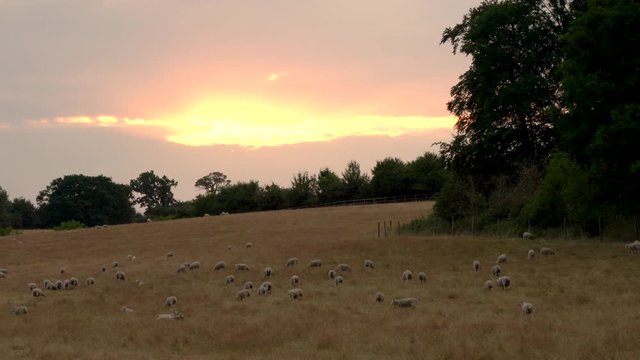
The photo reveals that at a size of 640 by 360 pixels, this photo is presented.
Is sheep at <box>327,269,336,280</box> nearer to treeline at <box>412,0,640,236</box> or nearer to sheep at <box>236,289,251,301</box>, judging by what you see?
sheep at <box>236,289,251,301</box>

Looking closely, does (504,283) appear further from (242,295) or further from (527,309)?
(242,295)

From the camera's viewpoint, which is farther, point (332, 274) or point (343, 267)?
point (343, 267)

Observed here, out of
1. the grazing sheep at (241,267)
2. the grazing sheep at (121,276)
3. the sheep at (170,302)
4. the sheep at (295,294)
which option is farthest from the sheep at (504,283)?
the grazing sheep at (121,276)

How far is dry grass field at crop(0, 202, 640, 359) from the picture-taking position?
17438 millimetres

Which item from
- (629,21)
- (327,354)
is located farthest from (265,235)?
(327,354)

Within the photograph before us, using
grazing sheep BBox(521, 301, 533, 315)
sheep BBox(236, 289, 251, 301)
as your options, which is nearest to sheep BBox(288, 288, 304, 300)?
sheep BBox(236, 289, 251, 301)

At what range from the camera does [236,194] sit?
128 meters

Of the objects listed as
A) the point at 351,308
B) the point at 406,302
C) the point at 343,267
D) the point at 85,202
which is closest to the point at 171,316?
the point at 351,308

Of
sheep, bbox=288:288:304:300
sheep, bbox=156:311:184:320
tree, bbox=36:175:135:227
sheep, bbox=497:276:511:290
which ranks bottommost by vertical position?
sheep, bbox=156:311:184:320

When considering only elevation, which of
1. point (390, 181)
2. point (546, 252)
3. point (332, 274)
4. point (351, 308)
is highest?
point (390, 181)

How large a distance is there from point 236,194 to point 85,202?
44708 mm

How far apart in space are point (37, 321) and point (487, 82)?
38.1 metres

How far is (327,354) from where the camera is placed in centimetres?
1698

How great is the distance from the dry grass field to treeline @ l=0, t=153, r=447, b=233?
2260 inches
